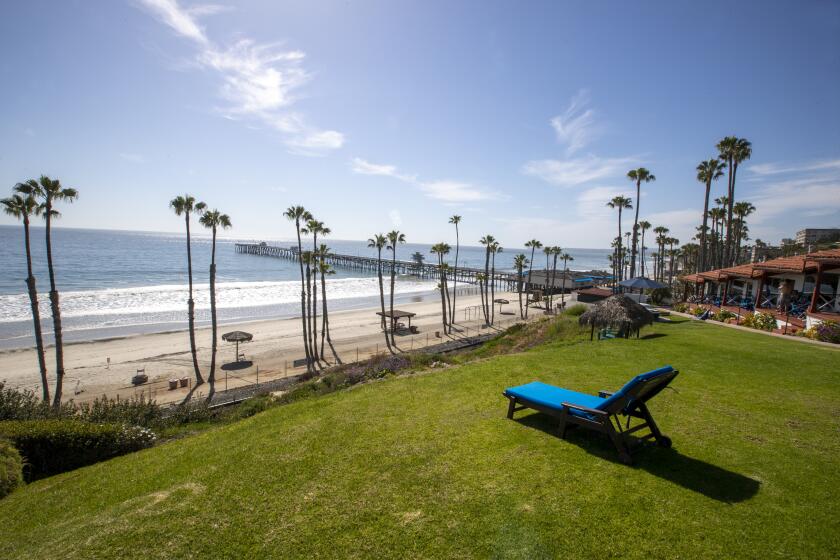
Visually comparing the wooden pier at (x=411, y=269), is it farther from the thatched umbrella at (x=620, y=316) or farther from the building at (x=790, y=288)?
the thatched umbrella at (x=620, y=316)

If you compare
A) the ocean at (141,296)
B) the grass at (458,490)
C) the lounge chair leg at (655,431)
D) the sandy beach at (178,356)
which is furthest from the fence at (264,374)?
the ocean at (141,296)

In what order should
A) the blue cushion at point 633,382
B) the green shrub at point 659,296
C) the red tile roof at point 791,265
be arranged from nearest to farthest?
the blue cushion at point 633,382 < the red tile roof at point 791,265 < the green shrub at point 659,296

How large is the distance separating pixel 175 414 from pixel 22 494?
6.31 meters

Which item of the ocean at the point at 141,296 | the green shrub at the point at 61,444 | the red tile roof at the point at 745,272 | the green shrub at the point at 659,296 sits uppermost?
the red tile roof at the point at 745,272

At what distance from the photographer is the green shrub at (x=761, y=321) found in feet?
55.3

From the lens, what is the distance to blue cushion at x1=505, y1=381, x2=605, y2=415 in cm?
587

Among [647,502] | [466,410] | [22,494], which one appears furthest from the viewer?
[466,410]

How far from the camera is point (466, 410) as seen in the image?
23.3 feet

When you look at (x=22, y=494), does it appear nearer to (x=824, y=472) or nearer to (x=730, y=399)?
(x=824, y=472)

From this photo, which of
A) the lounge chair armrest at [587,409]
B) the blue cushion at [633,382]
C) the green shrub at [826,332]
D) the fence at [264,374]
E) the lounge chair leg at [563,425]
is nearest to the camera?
the blue cushion at [633,382]

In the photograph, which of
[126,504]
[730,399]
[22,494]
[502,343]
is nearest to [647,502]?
[730,399]

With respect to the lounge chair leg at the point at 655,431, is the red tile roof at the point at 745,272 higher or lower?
higher

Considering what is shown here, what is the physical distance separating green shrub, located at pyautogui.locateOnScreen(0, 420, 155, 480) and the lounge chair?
8.43 metres

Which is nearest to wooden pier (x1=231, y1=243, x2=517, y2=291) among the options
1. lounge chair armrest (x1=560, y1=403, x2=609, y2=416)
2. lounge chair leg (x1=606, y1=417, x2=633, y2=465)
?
lounge chair armrest (x1=560, y1=403, x2=609, y2=416)
